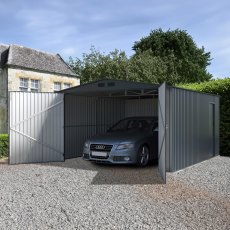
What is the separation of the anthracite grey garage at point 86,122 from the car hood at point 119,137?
1.04 metres

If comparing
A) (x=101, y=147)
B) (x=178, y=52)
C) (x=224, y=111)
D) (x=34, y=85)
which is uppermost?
(x=178, y=52)

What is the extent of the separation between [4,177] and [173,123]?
5.25 meters

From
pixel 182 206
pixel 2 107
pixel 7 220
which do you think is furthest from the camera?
pixel 2 107

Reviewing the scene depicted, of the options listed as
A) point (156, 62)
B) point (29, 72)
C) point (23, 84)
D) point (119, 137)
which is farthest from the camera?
point (156, 62)

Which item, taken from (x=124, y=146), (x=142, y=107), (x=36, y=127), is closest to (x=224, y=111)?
(x=142, y=107)

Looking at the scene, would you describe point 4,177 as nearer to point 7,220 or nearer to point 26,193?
point 26,193

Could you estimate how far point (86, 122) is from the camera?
14.3 meters

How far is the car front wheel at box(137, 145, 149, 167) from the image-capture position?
414 inches

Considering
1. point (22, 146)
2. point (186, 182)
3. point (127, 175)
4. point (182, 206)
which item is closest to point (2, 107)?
point (22, 146)

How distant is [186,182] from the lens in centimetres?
855

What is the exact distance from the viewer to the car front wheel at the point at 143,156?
10523 mm

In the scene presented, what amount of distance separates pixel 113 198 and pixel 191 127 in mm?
5365

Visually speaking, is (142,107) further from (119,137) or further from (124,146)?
(124,146)

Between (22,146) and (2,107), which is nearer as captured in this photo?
(22,146)
